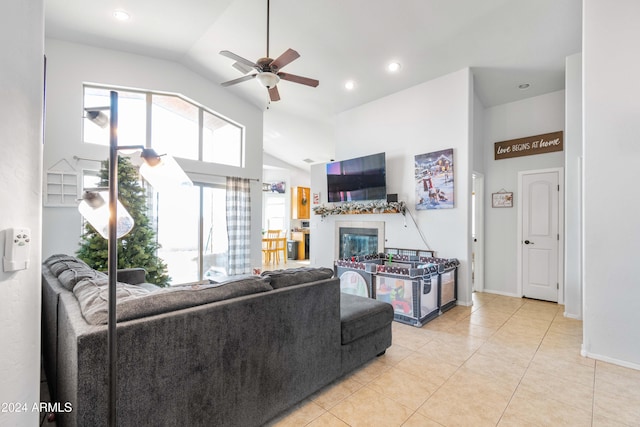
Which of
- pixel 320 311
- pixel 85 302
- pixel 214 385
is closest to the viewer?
pixel 85 302

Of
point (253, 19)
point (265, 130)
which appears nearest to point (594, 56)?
point (253, 19)

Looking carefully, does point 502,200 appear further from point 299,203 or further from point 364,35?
point 299,203

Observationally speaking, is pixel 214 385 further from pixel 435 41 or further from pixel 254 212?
pixel 254 212

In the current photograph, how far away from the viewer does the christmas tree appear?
3.54m

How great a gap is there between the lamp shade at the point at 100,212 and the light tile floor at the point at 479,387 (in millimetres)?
1446

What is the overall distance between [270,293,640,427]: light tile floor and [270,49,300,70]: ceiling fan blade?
115 inches

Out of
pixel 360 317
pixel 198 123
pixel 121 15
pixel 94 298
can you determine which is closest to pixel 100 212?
pixel 94 298

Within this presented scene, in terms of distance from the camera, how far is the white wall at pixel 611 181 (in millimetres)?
2408

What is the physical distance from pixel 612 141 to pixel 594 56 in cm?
81

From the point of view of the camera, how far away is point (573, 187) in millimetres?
3615

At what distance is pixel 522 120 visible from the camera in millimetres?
4695

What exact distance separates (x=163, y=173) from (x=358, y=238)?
4.67 meters

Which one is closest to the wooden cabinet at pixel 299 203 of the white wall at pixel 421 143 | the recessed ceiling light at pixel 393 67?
the white wall at pixel 421 143

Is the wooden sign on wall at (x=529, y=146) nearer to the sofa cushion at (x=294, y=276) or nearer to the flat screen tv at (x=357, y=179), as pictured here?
the flat screen tv at (x=357, y=179)
